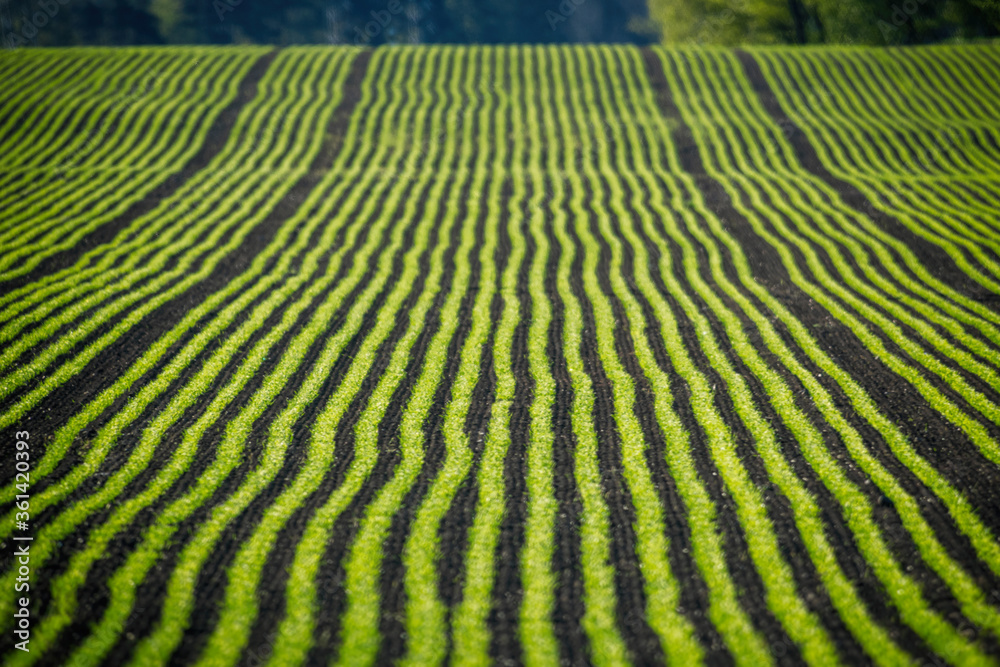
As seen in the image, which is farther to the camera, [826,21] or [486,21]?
[486,21]

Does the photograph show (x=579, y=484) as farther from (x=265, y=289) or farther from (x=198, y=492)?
(x=265, y=289)

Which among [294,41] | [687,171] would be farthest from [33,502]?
[294,41]

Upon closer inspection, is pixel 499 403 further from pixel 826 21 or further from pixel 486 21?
pixel 486 21

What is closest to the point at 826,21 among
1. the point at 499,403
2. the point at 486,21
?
the point at 486,21

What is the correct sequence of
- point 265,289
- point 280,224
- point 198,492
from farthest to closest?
point 280,224
point 265,289
point 198,492

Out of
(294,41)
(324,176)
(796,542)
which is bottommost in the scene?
(796,542)

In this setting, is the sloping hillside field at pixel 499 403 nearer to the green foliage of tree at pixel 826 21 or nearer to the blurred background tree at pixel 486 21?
the green foliage of tree at pixel 826 21
